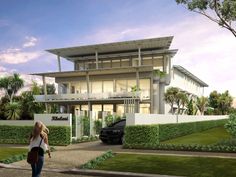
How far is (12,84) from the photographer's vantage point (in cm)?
7894

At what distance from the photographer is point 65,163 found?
15414mm

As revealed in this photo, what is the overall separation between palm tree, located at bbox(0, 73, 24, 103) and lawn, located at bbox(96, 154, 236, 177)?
214 feet

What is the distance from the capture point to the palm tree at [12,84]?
7832 centimetres

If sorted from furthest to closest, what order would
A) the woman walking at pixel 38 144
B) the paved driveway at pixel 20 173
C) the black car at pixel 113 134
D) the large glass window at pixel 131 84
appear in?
the large glass window at pixel 131 84, the black car at pixel 113 134, the paved driveway at pixel 20 173, the woman walking at pixel 38 144

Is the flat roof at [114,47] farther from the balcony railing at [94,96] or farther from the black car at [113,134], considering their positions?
the black car at [113,134]

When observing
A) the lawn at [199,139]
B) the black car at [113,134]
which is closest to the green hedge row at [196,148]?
the lawn at [199,139]

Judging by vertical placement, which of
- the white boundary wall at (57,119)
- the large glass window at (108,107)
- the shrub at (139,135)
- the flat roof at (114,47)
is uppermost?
the flat roof at (114,47)

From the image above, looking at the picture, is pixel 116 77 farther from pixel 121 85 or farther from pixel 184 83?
pixel 184 83

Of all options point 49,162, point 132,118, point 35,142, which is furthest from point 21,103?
point 35,142

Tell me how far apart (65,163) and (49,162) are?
2.27 feet

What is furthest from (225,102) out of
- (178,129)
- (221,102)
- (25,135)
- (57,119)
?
(25,135)

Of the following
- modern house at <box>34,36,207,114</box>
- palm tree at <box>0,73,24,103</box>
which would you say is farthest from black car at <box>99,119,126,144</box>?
palm tree at <box>0,73,24,103</box>

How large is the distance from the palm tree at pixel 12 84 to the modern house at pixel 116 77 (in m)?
24.2

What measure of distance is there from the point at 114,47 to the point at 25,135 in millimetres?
28851
